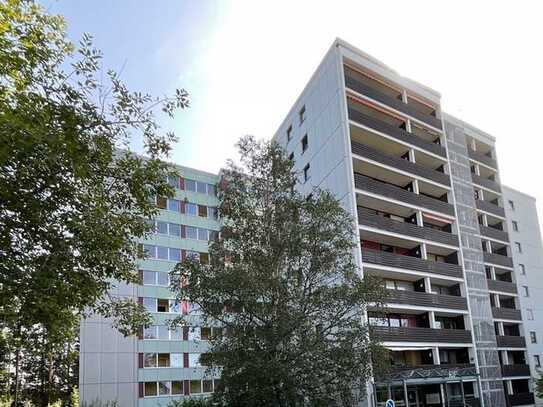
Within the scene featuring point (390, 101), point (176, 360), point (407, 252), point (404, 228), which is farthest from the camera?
point (176, 360)

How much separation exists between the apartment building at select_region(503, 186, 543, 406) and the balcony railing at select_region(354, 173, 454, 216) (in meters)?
14.9

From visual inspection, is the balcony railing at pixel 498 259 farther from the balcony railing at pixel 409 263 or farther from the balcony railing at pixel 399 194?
the balcony railing at pixel 399 194

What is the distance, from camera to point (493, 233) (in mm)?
44938

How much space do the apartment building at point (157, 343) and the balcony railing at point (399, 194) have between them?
11.1 metres

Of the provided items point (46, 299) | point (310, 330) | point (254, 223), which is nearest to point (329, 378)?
point (310, 330)

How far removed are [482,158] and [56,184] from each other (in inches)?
1780

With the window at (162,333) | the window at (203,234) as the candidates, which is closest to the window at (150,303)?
the window at (162,333)

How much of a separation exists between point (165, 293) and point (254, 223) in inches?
1197

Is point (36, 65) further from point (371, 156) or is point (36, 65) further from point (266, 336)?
point (371, 156)

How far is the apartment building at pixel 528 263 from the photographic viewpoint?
45125 mm

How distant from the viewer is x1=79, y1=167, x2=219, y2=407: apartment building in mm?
39375

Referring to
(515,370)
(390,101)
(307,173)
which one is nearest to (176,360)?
(307,173)

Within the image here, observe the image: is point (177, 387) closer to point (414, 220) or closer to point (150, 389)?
point (150, 389)

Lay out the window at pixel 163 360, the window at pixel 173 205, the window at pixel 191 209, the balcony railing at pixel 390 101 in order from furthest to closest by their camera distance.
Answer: the window at pixel 191 209, the window at pixel 173 205, the window at pixel 163 360, the balcony railing at pixel 390 101
